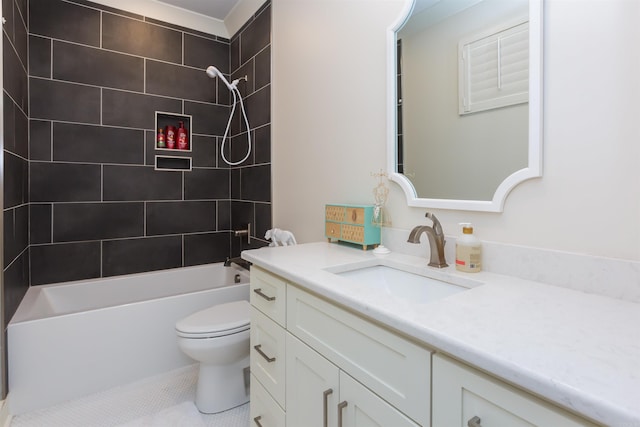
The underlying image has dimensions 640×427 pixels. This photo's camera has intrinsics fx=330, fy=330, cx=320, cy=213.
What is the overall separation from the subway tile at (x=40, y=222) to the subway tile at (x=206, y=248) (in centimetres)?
92

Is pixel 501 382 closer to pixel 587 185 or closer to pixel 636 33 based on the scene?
pixel 587 185

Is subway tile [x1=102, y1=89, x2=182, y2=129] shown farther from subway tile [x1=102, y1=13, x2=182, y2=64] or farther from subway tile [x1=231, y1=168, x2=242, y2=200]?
subway tile [x1=231, y1=168, x2=242, y2=200]

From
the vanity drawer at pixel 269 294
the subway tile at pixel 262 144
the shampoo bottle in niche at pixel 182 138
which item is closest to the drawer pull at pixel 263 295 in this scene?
the vanity drawer at pixel 269 294

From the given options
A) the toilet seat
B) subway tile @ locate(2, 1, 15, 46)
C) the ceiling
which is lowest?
the toilet seat

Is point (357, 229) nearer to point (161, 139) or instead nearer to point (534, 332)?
point (534, 332)

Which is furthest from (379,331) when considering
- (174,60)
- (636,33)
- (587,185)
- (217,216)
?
(174,60)

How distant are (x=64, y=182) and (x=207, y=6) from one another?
1.74 meters

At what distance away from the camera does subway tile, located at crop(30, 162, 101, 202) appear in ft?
7.45

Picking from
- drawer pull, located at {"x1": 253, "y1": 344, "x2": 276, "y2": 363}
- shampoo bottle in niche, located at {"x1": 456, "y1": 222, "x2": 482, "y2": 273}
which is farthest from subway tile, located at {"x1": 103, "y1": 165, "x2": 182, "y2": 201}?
shampoo bottle in niche, located at {"x1": 456, "y1": 222, "x2": 482, "y2": 273}

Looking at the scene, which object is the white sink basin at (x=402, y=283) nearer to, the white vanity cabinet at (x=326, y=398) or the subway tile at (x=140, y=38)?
the white vanity cabinet at (x=326, y=398)

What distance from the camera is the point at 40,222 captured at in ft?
7.50

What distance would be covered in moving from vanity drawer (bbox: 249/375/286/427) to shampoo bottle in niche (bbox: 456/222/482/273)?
2.63 ft

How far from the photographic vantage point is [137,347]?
1.97m

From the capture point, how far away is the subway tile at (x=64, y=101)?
7.36 ft
